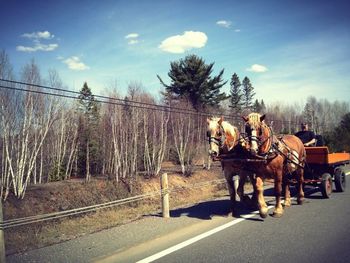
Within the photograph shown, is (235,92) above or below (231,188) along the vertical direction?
above

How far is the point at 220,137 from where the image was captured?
23.9 feet

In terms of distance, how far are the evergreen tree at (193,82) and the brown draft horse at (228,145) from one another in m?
30.9

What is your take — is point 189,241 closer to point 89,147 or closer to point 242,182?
point 242,182

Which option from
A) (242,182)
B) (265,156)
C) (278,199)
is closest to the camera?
(265,156)

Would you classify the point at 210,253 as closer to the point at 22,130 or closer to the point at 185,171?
the point at 22,130

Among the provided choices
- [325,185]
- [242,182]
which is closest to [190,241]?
[242,182]

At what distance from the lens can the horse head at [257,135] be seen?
729 cm

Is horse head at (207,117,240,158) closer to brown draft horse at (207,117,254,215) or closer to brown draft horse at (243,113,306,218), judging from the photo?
brown draft horse at (207,117,254,215)

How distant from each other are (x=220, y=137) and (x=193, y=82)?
1279 inches

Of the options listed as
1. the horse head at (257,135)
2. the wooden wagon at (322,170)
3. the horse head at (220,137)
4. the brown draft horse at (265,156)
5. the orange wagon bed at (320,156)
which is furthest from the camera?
the orange wagon bed at (320,156)

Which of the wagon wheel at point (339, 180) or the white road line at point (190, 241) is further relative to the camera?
the wagon wheel at point (339, 180)

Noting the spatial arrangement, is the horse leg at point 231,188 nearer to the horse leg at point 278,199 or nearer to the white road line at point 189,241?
the white road line at point 189,241

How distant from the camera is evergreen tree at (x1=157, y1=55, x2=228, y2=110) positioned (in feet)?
130

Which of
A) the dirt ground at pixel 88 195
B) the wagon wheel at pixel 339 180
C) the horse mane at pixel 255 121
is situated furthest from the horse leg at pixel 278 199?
the dirt ground at pixel 88 195
